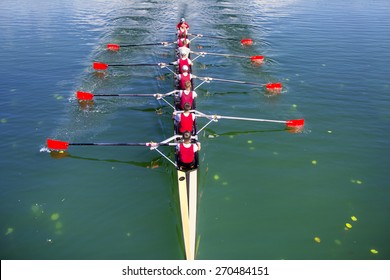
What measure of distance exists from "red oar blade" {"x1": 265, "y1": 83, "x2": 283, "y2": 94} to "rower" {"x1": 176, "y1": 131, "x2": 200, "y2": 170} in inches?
366

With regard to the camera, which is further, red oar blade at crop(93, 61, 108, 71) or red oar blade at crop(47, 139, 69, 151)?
red oar blade at crop(93, 61, 108, 71)

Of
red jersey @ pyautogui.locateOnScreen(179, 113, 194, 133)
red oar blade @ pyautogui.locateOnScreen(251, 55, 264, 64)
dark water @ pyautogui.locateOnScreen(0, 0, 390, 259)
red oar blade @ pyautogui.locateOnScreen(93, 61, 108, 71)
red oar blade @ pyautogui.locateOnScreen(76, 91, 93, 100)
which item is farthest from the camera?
red oar blade @ pyautogui.locateOnScreen(251, 55, 264, 64)

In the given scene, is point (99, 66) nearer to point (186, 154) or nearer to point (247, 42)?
point (247, 42)

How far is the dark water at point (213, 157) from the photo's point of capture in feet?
36.5

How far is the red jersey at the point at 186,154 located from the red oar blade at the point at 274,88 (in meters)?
9.96

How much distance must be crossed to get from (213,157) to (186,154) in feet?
9.91

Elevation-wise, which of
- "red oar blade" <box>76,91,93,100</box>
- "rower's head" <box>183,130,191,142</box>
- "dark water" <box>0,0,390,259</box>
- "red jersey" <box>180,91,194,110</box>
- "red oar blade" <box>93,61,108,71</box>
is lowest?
"dark water" <box>0,0,390,259</box>

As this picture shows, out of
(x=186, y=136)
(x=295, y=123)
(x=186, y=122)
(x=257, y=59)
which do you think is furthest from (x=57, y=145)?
(x=257, y=59)

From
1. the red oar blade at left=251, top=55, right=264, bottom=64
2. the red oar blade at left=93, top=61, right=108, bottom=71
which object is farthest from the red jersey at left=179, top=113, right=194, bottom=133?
the red oar blade at left=251, top=55, right=264, bottom=64

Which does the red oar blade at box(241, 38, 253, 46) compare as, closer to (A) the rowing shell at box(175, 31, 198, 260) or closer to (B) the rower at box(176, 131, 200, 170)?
(B) the rower at box(176, 131, 200, 170)

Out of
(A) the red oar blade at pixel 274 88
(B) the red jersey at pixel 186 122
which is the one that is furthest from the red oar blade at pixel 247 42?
(B) the red jersey at pixel 186 122

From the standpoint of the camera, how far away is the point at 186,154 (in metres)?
12.2

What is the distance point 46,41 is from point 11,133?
16450 millimetres

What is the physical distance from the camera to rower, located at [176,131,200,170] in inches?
464
